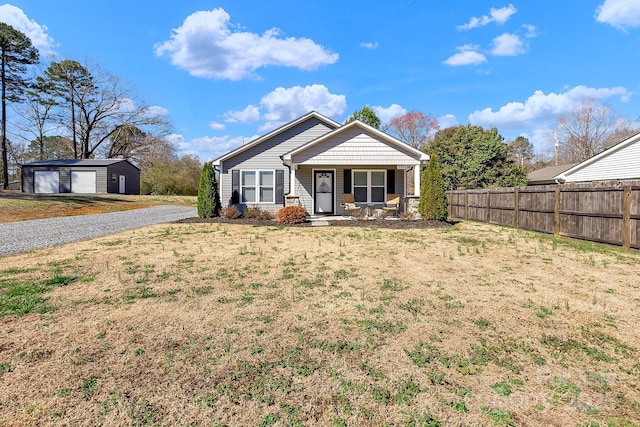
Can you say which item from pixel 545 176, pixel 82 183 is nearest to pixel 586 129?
pixel 545 176

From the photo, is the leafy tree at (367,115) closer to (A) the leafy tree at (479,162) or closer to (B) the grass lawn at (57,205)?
(A) the leafy tree at (479,162)

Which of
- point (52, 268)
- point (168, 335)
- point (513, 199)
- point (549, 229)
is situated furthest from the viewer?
point (513, 199)

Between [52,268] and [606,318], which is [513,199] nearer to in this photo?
[606,318]

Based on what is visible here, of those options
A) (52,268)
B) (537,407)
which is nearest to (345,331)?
(537,407)

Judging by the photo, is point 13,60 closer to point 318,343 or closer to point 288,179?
point 288,179

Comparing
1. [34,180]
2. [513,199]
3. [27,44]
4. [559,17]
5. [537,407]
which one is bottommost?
[537,407]

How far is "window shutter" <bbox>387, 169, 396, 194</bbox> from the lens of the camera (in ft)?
50.6

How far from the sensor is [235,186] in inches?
612

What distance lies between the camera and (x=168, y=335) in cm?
330

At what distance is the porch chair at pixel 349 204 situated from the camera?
14.7m

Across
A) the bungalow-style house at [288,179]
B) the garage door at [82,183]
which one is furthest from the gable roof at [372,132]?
the garage door at [82,183]

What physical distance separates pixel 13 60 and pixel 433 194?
38.4 metres

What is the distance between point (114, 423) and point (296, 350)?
4.72ft

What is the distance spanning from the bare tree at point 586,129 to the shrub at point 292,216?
119 feet
